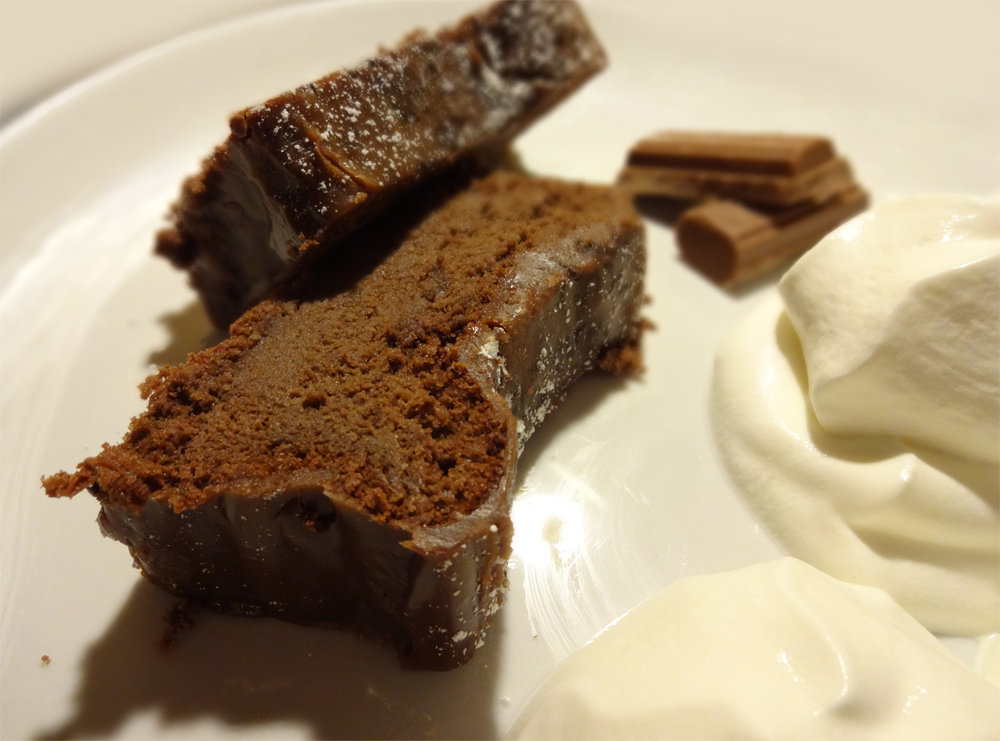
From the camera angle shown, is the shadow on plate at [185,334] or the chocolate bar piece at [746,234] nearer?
the shadow on plate at [185,334]

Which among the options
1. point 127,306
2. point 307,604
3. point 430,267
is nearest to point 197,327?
point 127,306

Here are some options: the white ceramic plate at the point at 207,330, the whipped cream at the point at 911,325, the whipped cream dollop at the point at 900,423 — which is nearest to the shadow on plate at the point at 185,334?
the white ceramic plate at the point at 207,330

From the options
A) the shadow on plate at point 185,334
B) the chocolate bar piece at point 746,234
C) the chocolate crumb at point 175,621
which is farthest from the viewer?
the chocolate bar piece at point 746,234

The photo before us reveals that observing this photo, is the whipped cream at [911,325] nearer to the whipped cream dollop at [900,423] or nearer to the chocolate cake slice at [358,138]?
the whipped cream dollop at [900,423]

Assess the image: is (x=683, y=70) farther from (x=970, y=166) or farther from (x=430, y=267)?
(x=430, y=267)

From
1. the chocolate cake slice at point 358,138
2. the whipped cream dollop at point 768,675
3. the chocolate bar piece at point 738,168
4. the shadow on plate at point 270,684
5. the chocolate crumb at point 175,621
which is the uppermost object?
the chocolate cake slice at point 358,138

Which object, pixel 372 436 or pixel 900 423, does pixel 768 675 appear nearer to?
pixel 900 423


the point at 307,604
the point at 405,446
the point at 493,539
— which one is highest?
the point at 405,446

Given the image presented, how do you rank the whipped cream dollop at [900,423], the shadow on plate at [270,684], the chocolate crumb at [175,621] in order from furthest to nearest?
the whipped cream dollop at [900,423]
the chocolate crumb at [175,621]
the shadow on plate at [270,684]
